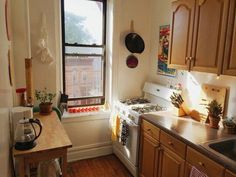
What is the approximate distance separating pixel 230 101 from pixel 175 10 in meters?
1.10

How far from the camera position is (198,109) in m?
2.31

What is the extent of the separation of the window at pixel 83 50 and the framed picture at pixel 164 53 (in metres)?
0.87

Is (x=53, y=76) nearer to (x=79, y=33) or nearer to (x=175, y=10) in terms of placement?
(x=79, y=33)

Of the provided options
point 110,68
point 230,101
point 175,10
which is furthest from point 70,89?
point 230,101

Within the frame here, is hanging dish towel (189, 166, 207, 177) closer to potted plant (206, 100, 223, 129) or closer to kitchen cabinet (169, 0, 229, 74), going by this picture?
potted plant (206, 100, 223, 129)

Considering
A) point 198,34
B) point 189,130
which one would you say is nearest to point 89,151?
point 189,130

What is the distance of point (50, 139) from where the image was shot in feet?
5.60

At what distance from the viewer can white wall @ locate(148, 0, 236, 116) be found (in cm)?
194

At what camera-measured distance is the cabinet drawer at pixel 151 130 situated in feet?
6.81

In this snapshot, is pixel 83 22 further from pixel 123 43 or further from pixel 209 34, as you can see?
pixel 209 34

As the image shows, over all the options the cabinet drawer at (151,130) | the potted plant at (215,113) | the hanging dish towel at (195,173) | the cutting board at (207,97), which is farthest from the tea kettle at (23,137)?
the cutting board at (207,97)

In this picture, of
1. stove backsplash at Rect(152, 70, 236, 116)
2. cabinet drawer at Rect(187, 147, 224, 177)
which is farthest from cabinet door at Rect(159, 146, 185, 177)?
stove backsplash at Rect(152, 70, 236, 116)

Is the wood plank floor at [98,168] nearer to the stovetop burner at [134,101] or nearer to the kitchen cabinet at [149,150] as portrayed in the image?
the kitchen cabinet at [149,150]

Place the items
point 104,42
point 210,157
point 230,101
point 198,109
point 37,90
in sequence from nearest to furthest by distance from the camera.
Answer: point 210,157 < point 230,101 < point 198,109 < point 37,90 < point 104,42
